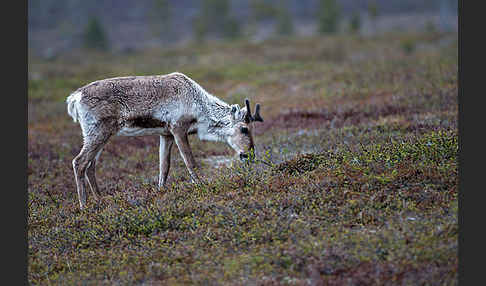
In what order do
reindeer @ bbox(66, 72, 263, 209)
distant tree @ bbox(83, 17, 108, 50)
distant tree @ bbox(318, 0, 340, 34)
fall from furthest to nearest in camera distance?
distant tree @ bbox(318, 0, 340, 34) → distant tree @ bbox(83, 17, 108, 50) → reindeer @ bbox(66, 72, 263, 209)

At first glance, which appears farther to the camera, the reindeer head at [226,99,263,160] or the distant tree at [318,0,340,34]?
the distant tree at [318,0,340,34]

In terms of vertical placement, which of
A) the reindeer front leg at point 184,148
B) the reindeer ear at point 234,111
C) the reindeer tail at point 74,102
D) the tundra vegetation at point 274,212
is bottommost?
the tundra vegetation at point 274,212

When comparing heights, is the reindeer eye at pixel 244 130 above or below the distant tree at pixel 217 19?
below

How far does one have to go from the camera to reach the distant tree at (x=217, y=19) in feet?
200

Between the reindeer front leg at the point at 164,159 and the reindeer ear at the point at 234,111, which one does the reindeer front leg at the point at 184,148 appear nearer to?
Result: the reindeer front leg at the point at 164,159

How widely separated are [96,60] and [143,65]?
9.43 metres

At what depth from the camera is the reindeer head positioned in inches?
421

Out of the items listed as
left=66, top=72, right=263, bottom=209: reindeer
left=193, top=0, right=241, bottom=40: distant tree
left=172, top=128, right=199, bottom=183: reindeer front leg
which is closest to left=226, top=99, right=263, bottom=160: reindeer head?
left=66, top=72, right=263, bottom=209: reindeer


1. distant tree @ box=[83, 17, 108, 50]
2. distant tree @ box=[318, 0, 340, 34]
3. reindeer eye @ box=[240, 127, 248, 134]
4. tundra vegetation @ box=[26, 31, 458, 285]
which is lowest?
tundra vegetation @ box=[26, 31, 458, 285]

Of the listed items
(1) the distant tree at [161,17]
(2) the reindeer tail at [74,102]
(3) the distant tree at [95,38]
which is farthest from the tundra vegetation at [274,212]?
(1) the distant tree at [161,17]

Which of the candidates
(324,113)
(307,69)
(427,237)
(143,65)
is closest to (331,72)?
(307,69)

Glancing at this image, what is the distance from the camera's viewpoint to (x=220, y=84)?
27.6 meters

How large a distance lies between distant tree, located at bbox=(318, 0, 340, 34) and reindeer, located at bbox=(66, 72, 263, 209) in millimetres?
45186

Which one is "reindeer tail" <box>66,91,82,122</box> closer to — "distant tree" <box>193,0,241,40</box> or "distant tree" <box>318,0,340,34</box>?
"distant tree" <box>318,0,340,34</box>
